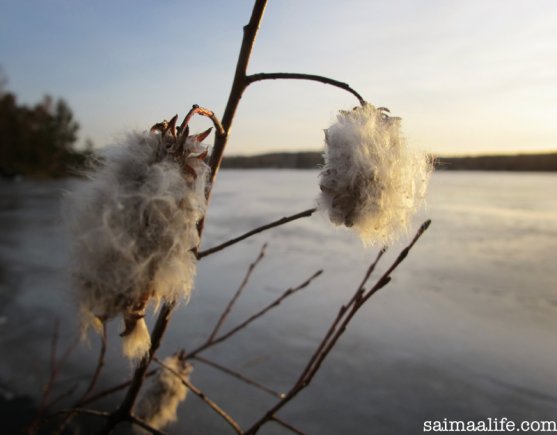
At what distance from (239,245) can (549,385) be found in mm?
5602

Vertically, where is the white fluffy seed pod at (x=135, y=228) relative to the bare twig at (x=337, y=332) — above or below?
above

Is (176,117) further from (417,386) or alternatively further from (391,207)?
(417,386)

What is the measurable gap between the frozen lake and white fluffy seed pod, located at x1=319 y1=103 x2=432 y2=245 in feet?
0.20

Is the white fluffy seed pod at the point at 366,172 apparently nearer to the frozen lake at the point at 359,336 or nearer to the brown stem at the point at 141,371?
the frozen lake at the point at 359,336

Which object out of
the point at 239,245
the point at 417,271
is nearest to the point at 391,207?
the point at 417,271

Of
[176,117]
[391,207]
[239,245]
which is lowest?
[239,245]

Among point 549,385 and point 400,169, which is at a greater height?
point 400,169

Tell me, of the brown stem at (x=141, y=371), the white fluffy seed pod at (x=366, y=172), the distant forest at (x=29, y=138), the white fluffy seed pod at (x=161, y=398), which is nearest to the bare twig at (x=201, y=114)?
the white fluffy seed pod at (x=366, y=172)

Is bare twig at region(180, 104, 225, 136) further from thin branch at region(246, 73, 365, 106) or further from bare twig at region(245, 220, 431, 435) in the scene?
bare twig at region(245, 220, 431, 435)

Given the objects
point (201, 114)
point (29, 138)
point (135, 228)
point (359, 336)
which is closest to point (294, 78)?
point (201, 114)

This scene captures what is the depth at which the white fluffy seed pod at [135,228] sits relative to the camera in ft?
1.82

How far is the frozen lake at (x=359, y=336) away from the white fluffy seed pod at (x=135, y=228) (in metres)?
0.06

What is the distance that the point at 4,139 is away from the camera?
122ft

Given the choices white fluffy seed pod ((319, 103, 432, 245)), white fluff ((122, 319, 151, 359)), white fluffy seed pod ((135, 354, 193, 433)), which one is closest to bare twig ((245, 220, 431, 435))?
white fluffy seed pod ((319, 103, 432, 245))
